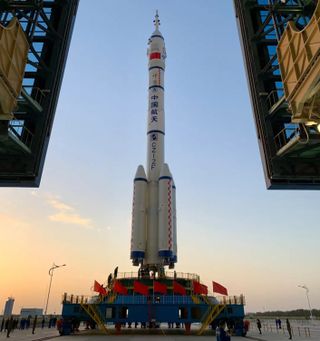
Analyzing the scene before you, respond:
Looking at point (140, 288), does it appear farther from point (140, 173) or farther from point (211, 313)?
point (140, 173)

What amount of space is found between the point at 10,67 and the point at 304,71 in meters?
9.66

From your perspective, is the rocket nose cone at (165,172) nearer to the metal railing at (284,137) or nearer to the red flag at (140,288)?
the red flag at (140,288)

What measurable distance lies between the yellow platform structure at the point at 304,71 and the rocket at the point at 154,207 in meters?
21.5

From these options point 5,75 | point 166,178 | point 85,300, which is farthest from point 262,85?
point 85,300

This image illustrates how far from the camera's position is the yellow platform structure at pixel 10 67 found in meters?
10.7

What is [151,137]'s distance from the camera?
3625 cm

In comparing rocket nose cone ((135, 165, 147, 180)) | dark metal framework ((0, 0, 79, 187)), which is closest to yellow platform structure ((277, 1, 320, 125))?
dark metal framework ((0, 0, 79, 187))

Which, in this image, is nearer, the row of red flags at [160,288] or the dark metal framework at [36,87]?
the dark metal framework at [36,87]

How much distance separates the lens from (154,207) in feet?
108

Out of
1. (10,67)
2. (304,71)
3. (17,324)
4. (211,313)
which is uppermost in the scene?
(10,67)

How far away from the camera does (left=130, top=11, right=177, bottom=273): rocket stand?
101 feet

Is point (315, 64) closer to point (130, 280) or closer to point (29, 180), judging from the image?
point (29, 180)

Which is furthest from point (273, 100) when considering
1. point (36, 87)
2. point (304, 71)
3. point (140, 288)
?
point (140, 288)

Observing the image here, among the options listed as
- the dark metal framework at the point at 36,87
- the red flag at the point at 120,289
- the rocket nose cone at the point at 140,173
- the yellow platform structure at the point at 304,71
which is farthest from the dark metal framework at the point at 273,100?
the rocket nose cone at the point at 140,173
